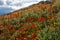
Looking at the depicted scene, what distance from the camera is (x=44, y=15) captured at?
15578mm

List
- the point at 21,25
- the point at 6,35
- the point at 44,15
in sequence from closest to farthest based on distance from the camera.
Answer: the point at 6,35, the point at 21,25, the point at 44,15

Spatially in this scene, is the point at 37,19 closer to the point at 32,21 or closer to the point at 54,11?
the point at 32,21

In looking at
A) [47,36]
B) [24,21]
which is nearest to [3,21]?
[24,21]

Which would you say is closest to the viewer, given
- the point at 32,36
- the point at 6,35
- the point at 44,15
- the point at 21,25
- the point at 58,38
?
the point at 58,38

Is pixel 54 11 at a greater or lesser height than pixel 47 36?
lesser

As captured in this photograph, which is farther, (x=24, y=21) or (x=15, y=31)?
(x=24, y=21)

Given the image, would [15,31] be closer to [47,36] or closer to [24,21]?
[24,21]

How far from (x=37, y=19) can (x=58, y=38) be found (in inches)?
181

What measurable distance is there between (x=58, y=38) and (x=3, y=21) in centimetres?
656

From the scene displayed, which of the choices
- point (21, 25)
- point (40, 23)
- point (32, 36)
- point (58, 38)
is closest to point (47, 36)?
point (58, 38)

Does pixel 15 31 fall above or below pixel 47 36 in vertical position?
below

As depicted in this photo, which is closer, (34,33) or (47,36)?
(47,36)

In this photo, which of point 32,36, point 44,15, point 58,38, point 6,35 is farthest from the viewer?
point 44,15

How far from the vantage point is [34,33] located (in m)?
12.2
